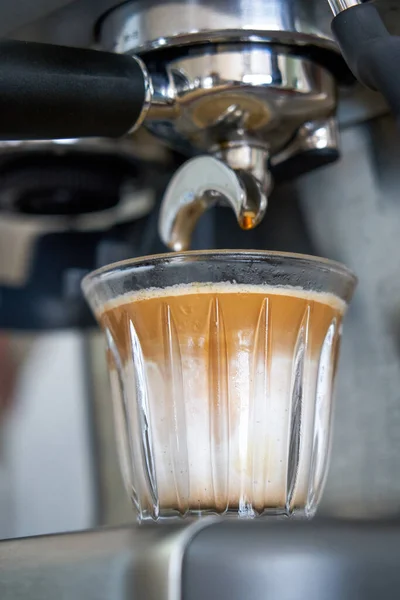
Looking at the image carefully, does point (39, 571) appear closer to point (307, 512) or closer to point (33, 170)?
point (307, 512)

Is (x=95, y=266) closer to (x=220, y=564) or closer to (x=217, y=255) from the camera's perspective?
(x=217, y=255)

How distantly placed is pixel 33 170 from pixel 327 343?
0.63ft

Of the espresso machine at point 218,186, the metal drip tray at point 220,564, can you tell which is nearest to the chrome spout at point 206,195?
the espresso machine at point 218,186

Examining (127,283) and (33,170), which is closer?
(127,283)

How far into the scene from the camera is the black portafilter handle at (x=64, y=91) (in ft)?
0.98

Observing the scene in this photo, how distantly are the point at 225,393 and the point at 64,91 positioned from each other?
0.42 feet

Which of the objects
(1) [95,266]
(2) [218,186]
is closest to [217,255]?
(2) [218,186]

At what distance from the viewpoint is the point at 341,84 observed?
38 centimetres

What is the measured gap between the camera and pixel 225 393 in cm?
34

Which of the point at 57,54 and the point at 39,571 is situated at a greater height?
the point at 57,54

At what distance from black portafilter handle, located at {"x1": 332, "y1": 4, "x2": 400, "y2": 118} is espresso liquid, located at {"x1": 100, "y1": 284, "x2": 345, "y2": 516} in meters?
0.10

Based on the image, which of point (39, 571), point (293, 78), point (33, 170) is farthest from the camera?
point (33, 170)

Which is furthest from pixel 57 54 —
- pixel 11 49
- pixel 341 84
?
pixel 341 84

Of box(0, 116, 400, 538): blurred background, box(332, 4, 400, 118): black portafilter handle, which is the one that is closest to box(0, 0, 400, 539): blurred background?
box(0, 116, 400, 538): blurred background
